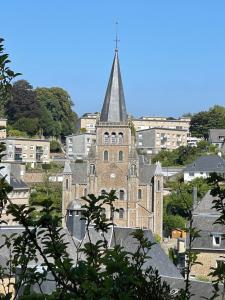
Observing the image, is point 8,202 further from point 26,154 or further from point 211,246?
point 26,154

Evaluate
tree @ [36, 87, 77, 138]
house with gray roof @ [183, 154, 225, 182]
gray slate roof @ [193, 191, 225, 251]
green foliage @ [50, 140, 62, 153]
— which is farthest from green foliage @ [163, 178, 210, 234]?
tree @ [36, 87, 77, 138]

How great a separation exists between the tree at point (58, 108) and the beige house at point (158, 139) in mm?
10273

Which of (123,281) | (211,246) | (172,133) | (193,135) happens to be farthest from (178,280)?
(193,135)

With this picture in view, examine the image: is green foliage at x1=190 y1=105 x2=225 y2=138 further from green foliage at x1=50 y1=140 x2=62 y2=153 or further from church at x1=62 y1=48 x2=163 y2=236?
church at x1=62 y1=48 x2=163 y2=236

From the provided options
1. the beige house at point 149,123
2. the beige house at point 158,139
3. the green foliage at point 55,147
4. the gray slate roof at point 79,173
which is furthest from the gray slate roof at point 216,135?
the gray slate roof at point 79,173

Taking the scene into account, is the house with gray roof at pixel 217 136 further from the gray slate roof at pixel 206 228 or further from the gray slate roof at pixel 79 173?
the gray slate roof at pixel 206 228

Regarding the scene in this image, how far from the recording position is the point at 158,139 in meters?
77.1

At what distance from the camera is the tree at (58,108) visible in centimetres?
7919

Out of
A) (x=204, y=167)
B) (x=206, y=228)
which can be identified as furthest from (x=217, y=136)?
(x=206, y=228)

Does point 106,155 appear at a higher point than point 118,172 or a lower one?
higher

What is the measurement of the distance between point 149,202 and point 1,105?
36867 millimetres

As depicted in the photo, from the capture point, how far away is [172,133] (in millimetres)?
78875

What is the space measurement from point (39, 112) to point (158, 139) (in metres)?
14.5

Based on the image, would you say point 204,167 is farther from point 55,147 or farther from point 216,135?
point 55,147
